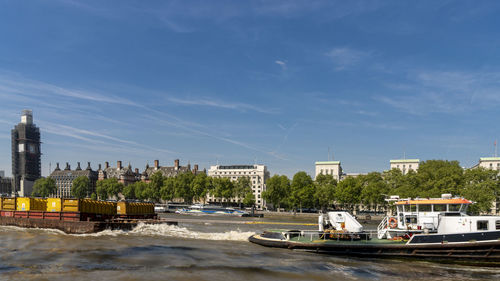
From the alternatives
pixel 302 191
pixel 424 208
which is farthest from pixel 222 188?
pixel 424 208

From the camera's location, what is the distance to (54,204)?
174 ft

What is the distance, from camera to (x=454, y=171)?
105438mm

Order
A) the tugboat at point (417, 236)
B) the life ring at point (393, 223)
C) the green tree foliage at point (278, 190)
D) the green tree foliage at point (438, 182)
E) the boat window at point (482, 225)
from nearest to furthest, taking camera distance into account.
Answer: the tugboat at point (417, 236), the boat window at point (482, 225), the life ring at point (393, 223), the green tree foliage at point (438, 182), the green tree foliage at point (278, 190)

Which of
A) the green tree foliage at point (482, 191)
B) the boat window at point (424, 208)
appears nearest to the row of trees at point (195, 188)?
the green tree foliage at point (482, 191)

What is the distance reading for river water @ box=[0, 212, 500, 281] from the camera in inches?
1037

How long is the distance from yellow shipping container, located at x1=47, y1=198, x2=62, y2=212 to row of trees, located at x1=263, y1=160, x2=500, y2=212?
74.0 m

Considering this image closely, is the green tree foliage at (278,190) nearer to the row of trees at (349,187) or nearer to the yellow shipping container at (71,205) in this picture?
the row of trees at (349,187)

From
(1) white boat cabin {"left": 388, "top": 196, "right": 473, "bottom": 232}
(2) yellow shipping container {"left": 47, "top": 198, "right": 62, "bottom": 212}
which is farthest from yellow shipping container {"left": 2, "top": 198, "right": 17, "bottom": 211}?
(1) white boat cabin {"left": 388, "top": 196, "right": 473, "bottom": 232}

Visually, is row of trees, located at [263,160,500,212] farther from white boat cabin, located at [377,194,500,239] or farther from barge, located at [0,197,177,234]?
barge, located at [0,197,177,234]

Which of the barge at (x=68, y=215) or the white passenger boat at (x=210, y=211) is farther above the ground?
the barge at (x=68, y=215)

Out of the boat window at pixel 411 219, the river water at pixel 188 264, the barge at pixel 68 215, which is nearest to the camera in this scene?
the river water at pixel 188 264

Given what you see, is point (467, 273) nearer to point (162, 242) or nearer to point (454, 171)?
point (162, 242)

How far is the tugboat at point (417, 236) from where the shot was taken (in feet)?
102

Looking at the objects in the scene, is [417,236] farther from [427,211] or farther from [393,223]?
[393,223]
